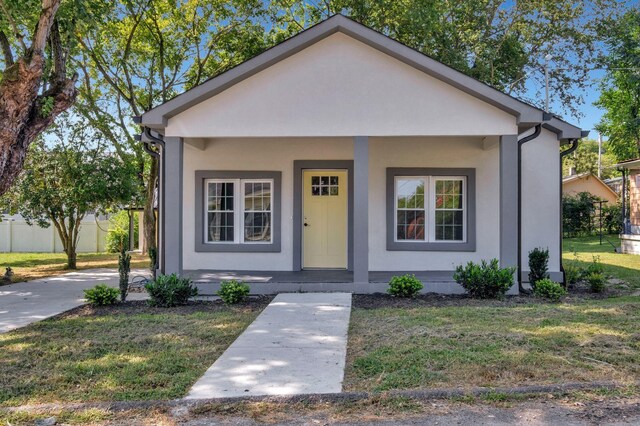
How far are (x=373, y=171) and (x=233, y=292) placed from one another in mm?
4219

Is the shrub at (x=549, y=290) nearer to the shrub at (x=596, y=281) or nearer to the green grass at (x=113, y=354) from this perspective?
the shrub at (x=596, y=281)

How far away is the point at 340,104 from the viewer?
906 centimetres

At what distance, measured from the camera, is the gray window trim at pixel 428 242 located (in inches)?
417

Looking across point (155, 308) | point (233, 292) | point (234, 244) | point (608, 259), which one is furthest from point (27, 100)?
point (608, 259)

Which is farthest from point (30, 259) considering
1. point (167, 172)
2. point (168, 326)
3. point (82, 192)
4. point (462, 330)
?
point (462, 330)

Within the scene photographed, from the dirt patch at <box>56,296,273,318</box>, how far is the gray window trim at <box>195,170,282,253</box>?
230cm

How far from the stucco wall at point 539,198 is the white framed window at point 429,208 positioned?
1287mm

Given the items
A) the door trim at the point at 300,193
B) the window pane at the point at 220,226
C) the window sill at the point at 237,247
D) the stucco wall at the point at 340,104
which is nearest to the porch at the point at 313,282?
the door trim at the point at 300,193

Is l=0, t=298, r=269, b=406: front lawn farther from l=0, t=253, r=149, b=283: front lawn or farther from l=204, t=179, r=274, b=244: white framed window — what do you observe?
l=0, t=253, r=149, b=283: front lawn

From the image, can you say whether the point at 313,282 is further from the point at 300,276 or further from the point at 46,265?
the point at 46,265

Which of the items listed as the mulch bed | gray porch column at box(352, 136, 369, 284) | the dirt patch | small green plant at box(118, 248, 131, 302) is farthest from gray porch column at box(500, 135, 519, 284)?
small green plant at box(118, 248, 131, 302)

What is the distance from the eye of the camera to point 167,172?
909 centimetres

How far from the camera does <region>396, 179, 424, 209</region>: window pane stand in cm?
1090

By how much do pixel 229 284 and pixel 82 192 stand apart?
7.05 meters
